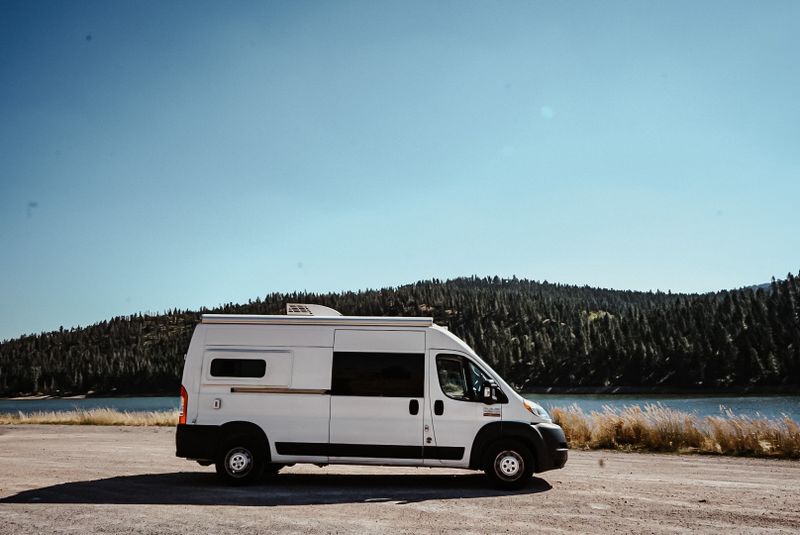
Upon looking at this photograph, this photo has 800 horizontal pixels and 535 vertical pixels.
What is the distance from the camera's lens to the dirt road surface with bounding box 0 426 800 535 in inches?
306

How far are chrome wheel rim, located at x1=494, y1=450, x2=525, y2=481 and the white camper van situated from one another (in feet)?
0.06

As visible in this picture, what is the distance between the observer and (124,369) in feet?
525

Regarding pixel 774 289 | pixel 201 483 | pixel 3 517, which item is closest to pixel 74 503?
pixel 3 517

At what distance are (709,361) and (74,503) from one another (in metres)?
128

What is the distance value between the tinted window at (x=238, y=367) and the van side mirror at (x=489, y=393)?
157 inches

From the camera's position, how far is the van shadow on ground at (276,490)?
962cm

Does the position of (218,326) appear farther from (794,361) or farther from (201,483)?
(794,361)

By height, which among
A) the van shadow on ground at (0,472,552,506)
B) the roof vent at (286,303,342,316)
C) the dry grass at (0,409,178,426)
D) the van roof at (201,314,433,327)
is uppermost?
the roof vent at (286,303,342,316)

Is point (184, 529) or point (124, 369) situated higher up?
point (124, 369)

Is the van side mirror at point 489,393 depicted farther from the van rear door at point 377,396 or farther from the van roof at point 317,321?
the van roof at point 317,321

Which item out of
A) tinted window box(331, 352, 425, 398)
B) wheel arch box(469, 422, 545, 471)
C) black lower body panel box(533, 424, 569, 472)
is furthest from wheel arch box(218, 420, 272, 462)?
black lower body panel box(533, 424, 569, 472)

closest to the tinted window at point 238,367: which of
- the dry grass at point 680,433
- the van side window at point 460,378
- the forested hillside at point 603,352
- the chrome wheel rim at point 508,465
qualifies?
the van side window at point 460,378

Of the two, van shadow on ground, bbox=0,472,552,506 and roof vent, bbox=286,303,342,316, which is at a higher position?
roof vent, bbox=286,303,342,316

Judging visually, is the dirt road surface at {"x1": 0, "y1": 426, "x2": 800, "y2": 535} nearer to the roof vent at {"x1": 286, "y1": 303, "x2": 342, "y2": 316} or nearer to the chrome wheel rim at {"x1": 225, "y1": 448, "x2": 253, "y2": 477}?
the chrome wheel rim at {"x1": 225, "y1": 448, "x2": 253, "y2": 477}
